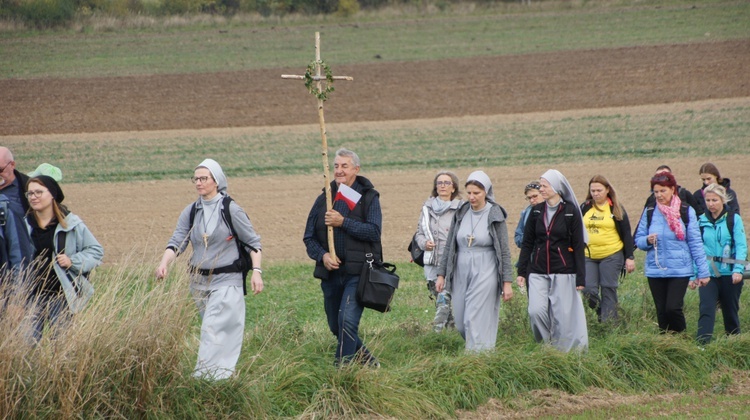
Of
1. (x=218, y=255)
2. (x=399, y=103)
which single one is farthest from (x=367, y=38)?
(x=218, y=255)

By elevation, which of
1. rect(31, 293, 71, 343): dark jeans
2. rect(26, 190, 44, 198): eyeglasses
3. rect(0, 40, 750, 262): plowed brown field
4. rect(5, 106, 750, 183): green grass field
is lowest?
rect(31, 293, 71, 343): dark jeans

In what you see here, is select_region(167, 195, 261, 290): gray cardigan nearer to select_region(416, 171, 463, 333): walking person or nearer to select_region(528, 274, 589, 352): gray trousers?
select_region(528, 274, 589, 352): gray trousers

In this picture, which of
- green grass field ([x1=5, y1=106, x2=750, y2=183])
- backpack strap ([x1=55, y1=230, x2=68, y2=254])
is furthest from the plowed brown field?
backpack strap ([x1=55, y1=230, x2=68, y2=254])

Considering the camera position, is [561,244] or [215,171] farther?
[561,244]

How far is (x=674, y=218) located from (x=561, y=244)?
1312 mm

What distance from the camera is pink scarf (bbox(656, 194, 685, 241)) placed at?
362 inches

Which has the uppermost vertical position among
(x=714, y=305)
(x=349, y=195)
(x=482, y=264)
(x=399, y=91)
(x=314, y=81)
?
(x=399, y=91)

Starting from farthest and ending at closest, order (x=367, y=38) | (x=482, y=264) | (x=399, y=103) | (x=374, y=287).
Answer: (x=367, y=38) < (x=399, y=103) < (x=482, y=264) < (x=374, y=287)

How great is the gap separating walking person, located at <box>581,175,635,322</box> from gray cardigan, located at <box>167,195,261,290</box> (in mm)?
3803

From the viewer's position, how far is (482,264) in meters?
8.57

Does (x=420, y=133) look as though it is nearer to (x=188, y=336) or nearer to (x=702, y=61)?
(x=702, y=61)

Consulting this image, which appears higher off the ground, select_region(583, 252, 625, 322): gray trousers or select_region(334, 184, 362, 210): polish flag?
select_region(334, 184, 362, 210): polish flag

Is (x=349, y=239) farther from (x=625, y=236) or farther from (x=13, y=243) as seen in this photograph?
(x=625, y=236)

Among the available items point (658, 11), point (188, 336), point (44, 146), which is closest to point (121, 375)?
point (188, 336)
